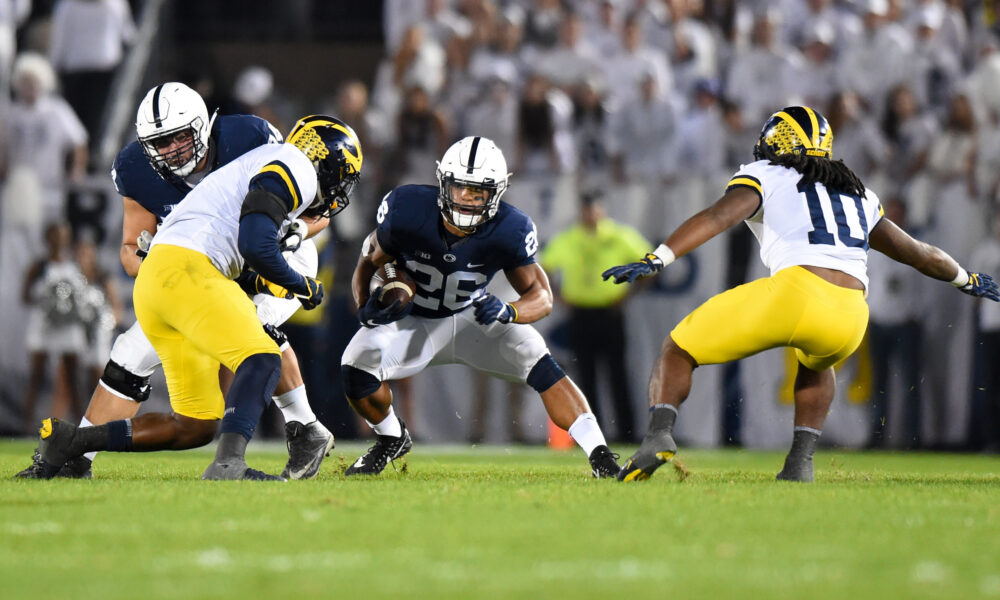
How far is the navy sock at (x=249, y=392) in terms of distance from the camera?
17.9 feet

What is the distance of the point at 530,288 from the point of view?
6.51 meters

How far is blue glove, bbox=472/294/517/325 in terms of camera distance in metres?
6.10

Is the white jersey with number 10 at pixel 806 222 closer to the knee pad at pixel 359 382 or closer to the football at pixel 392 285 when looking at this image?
the football at pixel 392 285

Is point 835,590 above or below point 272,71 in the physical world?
below

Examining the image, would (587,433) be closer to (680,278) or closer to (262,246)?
(262,246)

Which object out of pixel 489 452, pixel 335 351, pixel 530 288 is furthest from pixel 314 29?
pixel 530 288

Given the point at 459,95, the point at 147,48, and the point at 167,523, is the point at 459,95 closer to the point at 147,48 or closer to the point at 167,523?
the point at 147,48

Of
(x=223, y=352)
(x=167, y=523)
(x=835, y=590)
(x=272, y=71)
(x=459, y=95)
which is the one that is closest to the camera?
(x=835, y=590)

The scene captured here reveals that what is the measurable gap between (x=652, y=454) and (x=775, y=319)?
29.0 inches

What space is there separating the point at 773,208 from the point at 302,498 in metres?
2.37

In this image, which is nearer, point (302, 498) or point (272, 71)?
point (302, 498)

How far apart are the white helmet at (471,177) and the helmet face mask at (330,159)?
0.42m

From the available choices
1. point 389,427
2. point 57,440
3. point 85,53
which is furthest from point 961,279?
point 85,53

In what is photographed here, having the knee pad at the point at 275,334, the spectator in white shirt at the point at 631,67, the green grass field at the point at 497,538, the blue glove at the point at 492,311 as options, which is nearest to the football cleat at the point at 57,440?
the green grass field at the point at 497,538
